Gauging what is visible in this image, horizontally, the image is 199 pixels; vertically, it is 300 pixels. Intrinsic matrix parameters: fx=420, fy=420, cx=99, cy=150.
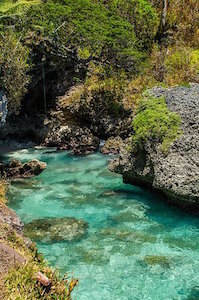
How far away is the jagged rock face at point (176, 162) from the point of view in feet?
42.2

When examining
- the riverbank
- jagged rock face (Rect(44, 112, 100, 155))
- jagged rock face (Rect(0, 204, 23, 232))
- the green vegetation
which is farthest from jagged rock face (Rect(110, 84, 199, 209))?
the green vegetation

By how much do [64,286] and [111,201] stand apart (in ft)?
25.9

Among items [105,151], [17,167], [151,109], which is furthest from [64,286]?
[105,151]

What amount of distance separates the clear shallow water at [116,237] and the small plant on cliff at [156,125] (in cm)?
218

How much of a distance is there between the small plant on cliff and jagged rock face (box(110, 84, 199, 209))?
208 mm

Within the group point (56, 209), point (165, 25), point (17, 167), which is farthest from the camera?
point (165, 25)

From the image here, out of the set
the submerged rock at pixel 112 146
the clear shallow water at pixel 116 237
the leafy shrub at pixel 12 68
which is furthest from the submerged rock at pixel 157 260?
the leafy shrub at pixel 12 68

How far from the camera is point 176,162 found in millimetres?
13352

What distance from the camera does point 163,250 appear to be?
11.4m

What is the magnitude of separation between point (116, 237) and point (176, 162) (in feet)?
10.2

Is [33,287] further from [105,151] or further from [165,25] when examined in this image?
[165,25]

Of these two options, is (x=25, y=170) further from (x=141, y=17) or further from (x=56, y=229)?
(x=141, y=17)

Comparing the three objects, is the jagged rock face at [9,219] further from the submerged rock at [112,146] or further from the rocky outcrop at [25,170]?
the submerged rock at [112,146]

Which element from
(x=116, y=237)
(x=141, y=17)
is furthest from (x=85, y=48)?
(x=116, y=237)
